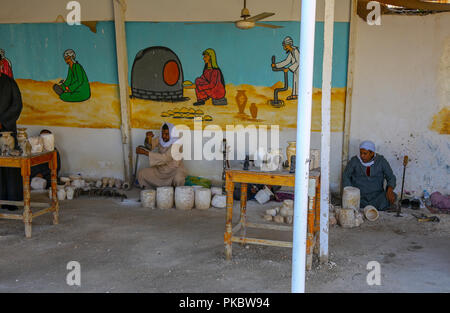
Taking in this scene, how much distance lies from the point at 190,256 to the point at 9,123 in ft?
10.1

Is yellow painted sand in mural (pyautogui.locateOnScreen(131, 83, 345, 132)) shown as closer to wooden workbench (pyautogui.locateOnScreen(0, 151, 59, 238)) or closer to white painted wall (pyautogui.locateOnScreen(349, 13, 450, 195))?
white painted wall (pyautogui.locateOnScreen(349, 13, 450, 195))

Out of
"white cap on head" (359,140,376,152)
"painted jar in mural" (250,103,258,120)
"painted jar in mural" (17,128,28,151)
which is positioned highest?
"painted jar in mural" (250,103,258,120)

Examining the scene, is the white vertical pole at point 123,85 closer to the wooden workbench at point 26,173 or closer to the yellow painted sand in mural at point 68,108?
the yellow painted sand in mural at point 68,108

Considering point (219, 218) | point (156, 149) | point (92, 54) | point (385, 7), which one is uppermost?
point (385, 7)

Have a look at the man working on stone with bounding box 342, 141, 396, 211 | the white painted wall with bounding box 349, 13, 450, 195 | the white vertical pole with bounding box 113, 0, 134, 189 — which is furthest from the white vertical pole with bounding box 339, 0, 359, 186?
the white vertical pole with bounding box 113, 0, 134, 189

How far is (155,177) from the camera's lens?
730 cm

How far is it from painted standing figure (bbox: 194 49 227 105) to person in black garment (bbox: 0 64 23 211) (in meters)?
2.70

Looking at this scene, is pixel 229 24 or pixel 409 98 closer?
pixel 409 98

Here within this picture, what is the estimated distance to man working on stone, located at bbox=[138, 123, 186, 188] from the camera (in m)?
7.21

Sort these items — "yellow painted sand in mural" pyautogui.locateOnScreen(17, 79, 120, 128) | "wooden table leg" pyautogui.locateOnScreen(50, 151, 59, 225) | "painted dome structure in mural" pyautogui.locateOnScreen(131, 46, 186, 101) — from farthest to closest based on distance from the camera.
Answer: "yellow painted sand in mural" pyautogui.locateOnScreen(17, 79, 120, 128)
"painted dome structure in mural" pyautogui.locateOnScreen(131, 46, 186, 101)
"wooden table leg" pyautogui.locateOnScreen(50, 151, 59, 225)

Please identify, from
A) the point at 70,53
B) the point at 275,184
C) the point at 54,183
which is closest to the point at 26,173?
the point at 54,183

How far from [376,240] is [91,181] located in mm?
4884
